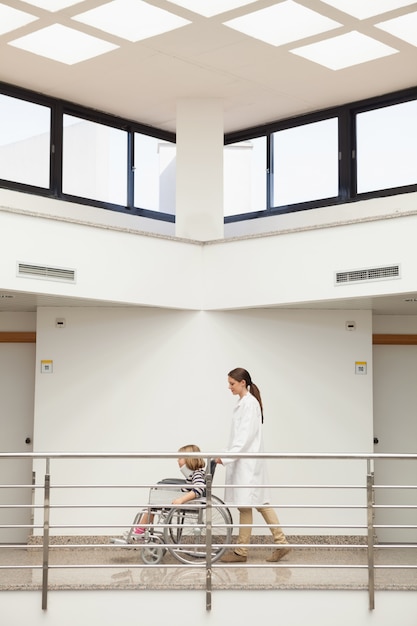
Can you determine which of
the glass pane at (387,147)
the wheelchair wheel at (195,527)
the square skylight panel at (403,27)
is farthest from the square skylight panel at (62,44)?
the wheelchair wheel at (195,527)

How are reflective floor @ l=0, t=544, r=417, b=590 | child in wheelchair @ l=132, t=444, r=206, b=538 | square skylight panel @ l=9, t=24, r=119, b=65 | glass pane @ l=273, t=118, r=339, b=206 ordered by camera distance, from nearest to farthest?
1. reflective floor @ l=0, t=544, r=417, b=590
2. child in wheelchair @ l=132, t=444, r=206, b=538
3. square skylight panel @ l=9, t=24, r=119, b=65
4. glass pane @ l=273, t=118, r=339, b=206

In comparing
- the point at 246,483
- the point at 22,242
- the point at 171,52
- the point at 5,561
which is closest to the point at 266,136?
the point at 171,52

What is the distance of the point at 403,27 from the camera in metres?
8.60

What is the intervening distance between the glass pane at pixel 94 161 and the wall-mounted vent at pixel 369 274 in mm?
3353

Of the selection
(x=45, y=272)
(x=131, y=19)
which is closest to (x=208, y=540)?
(x=45, y=272)

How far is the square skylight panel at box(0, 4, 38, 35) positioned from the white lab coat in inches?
148

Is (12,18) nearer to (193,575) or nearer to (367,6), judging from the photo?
(367,6)

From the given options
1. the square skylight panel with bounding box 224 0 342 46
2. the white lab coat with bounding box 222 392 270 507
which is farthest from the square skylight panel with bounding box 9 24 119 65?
the white lab coat with bounding box 222 392 270 507

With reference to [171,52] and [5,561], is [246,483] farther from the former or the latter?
[171,52]

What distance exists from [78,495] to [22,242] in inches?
103

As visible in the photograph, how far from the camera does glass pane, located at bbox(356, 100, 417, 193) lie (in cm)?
1012

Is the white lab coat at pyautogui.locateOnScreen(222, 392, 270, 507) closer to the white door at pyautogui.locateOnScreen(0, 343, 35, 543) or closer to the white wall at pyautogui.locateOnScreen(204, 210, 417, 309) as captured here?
Answer: the white wall at pyautogui.locateOnScreen(204, 210, 417, 309)

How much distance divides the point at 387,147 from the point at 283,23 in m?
2.31

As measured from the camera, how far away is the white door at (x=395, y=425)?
10031 mm
